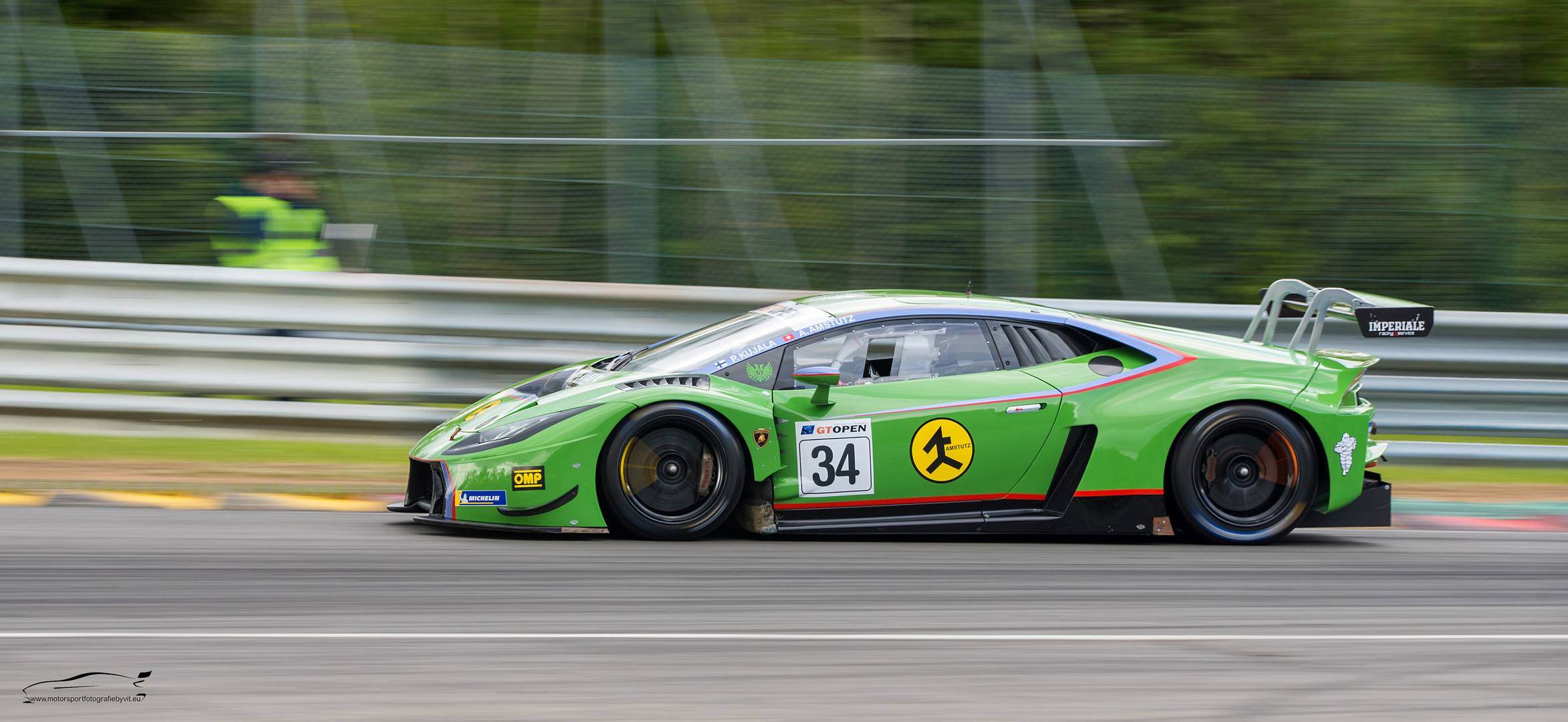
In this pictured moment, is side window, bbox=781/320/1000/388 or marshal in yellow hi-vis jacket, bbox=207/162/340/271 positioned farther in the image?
marshal in yellow hi-vis jacket, bbox=207/162/340/271

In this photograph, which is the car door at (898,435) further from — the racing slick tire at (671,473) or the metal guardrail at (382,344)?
the metal guardrail at (382,344)

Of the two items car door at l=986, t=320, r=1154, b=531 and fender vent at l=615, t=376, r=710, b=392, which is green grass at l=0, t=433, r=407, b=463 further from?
car door at l=986, t=320, r=1154, b=531

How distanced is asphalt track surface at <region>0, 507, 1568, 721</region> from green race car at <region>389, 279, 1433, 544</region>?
18 cm

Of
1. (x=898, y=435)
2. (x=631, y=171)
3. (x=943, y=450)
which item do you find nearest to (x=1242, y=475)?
(x=943, y=450)

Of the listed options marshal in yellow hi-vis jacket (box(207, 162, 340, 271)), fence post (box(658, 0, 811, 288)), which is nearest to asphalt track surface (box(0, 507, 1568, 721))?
marshal in yellow hi-vis jacket (box(207, 162, 340, 271))

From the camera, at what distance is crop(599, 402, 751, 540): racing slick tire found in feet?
19.6

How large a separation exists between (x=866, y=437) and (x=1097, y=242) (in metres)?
3.87

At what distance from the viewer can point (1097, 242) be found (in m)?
9.38

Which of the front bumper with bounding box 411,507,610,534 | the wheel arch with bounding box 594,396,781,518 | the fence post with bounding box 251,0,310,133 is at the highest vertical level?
the fence post with bounding box 251,0,310,133

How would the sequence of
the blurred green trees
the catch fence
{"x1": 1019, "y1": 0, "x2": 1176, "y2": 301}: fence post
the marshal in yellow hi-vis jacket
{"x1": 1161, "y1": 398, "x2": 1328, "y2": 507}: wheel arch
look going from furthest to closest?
the blurred green trees → {"x1": 1019, "y1": 0, "x2": 1176, "y2": 301}: fence post → the catch fence → the marshal in yellow hi-vis jacket → {"x1": 1161, "y1": 398, "x2": 1328, "y2": 507}: wheel arch

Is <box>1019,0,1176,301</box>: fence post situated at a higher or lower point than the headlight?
higher

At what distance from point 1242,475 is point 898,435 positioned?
164 centimetres

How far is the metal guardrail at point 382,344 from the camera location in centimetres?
848

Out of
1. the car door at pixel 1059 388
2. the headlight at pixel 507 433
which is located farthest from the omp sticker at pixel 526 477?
the car door at pixel 1059 388
